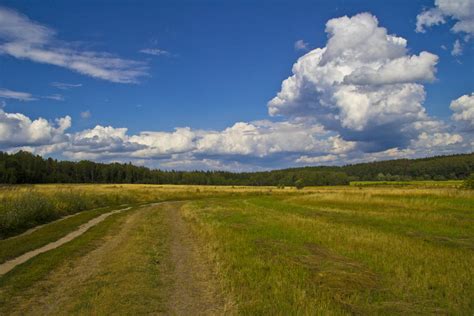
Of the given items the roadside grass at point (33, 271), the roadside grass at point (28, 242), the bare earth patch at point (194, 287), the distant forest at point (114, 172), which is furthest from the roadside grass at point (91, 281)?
the distant forest at point (114, 172)

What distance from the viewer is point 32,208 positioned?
89.1 feet

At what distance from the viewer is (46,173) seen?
468 ft

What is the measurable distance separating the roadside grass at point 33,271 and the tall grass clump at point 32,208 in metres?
6.50

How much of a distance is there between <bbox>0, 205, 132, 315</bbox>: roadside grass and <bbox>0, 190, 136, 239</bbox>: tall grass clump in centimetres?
650

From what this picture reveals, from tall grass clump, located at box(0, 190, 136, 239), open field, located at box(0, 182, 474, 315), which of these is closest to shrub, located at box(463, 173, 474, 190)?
open field, located at box(0, 182, 474, 315)

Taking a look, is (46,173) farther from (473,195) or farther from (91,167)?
(473,195)

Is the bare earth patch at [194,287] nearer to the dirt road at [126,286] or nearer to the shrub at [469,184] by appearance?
the dirt road at [126,286]

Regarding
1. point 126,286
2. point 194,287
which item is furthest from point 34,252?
point 194,287

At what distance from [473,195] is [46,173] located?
141 m

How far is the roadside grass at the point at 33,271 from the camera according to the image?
9.26m

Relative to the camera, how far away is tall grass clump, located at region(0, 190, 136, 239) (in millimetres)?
22891

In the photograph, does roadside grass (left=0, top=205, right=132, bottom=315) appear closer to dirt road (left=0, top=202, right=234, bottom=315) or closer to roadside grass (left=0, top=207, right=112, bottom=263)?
dirt road (left=0, top=202, right=234, bottom=315)

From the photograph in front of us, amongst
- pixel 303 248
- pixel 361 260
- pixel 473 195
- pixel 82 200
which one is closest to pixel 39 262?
pixel 303 248

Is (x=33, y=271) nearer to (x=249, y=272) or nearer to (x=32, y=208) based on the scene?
(x=249, y=272)
